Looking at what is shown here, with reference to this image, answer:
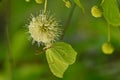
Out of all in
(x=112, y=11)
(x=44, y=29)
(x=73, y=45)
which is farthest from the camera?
(x=73, y=45)

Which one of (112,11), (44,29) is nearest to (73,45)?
(44,29)

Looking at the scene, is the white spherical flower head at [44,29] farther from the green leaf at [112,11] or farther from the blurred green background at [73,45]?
the blurred green background at [73,45]

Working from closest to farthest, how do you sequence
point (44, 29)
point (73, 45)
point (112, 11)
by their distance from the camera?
A: point (112, 11) < point (44, 29) < point (73, 45)

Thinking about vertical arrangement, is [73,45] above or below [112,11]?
below

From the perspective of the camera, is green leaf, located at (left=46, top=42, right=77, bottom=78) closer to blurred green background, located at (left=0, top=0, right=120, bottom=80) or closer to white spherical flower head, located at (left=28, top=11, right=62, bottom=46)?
white spherical flower head, located at (left=28, top=11, right=62, bottom=46)

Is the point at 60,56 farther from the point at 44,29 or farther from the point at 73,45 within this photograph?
the point at 73,45

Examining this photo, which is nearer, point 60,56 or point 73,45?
point 60,56

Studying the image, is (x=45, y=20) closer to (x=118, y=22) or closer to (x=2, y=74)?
(x=118, y=22)

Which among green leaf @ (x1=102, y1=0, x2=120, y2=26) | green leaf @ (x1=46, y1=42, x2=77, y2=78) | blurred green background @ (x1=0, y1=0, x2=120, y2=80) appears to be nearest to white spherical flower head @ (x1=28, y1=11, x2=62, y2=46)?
green leaf @ (x1=46, y1=42, x2=77, y2=78)
